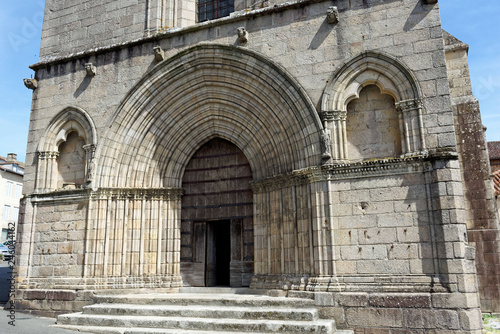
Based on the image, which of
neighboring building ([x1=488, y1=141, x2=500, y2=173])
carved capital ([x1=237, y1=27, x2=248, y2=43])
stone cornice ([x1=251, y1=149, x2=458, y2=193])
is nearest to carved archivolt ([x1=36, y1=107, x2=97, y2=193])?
carved capital ([x1=237, y1=27, x2=248, y2=43])

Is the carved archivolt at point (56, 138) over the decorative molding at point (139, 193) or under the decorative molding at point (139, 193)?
over

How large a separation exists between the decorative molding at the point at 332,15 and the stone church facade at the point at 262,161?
5.0 inches

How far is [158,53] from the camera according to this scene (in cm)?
884

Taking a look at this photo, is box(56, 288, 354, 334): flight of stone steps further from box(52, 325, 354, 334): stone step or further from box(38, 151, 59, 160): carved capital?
box(38, 151, 59, 160): carved capital

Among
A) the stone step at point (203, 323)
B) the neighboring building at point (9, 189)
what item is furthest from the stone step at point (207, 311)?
the neighboring building at point (9, 189)

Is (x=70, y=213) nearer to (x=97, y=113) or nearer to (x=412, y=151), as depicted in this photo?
(x=97, y=113)

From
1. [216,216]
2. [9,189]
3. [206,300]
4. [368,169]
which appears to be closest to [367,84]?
[368,169]

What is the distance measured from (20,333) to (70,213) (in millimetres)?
2980

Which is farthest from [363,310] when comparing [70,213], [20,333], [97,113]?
[97,113]

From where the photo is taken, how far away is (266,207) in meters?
8.21

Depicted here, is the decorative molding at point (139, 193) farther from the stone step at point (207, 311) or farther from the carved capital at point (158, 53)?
the carved capital at point (158, 53)

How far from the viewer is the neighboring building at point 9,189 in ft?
90.8

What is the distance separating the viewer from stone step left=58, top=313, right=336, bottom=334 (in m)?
6.02

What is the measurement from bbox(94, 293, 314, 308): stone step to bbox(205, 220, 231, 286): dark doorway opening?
1.15 m
